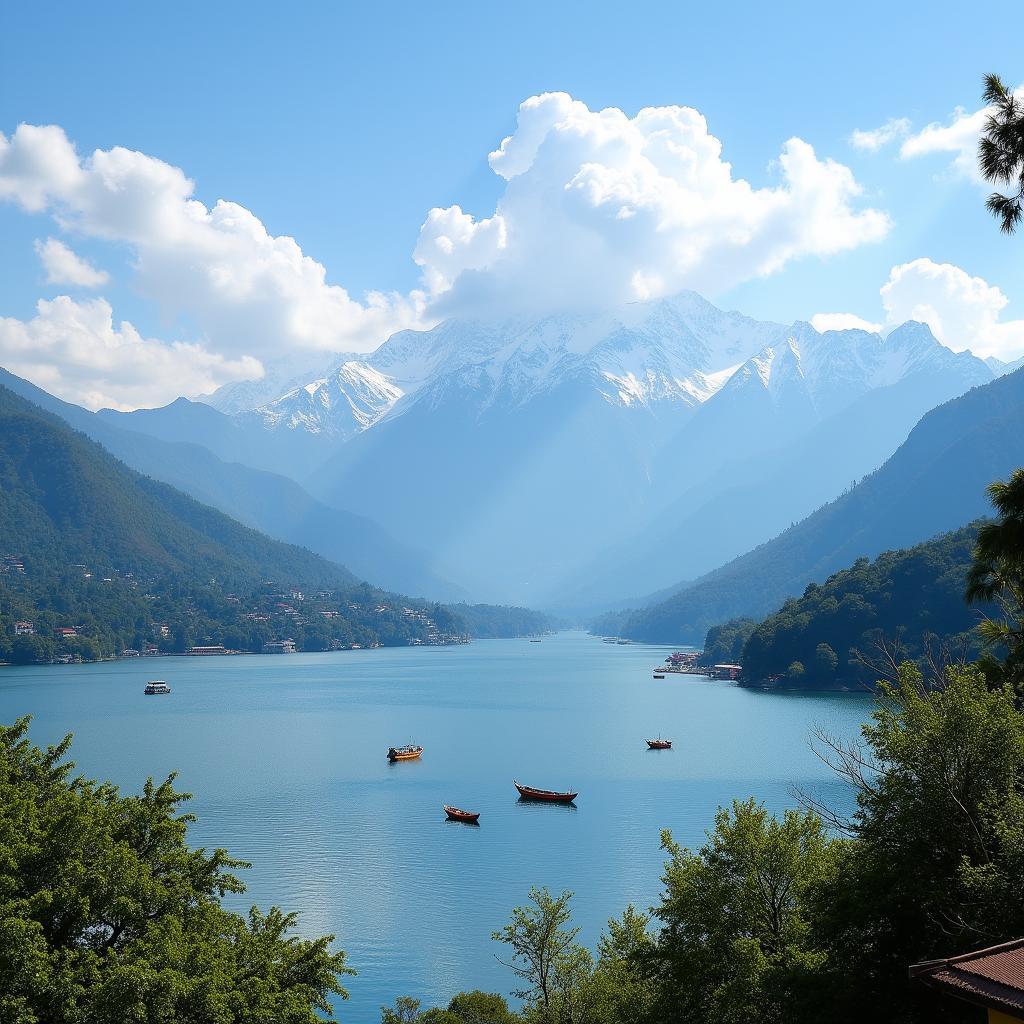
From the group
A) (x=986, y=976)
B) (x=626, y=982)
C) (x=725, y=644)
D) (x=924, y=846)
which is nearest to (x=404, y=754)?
(x=626, y=982)

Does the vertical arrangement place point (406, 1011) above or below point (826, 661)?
below

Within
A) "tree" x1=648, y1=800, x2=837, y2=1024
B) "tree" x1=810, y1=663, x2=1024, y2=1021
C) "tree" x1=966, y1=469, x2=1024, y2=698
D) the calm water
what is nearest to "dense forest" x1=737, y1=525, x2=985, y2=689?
the calm water

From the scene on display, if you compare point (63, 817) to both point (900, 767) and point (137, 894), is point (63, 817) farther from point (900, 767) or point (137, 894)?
point (900, 767)

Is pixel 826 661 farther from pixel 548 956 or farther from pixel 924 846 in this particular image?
pixel 924 846

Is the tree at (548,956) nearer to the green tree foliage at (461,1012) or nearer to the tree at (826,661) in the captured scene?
the green tree foliage at (461,1012)

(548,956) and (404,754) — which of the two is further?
(404,754)

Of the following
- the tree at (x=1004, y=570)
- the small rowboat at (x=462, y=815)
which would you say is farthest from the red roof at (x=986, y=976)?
the small rowboat at (x=462, y=815)

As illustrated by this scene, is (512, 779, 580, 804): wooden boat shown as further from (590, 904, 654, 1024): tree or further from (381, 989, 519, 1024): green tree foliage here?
(590, 904, 654, 1024): tree

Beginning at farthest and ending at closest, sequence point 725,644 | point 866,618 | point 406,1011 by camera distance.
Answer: point 725,644 → point 866,618 → point 406,1011
